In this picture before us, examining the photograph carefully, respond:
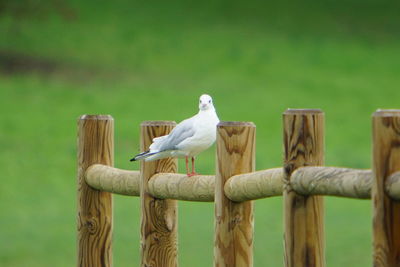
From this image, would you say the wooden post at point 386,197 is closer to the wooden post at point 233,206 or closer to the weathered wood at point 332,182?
the weathered wood at point 332,182

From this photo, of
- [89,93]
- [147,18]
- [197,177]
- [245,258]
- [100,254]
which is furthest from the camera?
[147,18]

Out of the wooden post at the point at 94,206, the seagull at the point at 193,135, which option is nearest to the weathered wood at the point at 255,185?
the seagull at the point at 193,135

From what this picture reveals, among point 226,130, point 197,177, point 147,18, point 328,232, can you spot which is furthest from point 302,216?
point 147,18

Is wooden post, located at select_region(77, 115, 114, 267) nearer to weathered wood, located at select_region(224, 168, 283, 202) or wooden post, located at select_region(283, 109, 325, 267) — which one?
weathered wood, located at select_region(224, 168, 283, 202)

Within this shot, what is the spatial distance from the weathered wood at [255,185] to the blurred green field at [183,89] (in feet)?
26.8

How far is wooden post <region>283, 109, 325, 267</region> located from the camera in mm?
3219

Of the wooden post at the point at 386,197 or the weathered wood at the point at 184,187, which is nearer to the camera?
the wooden post at the point at 386,197

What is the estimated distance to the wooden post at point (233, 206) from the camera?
3822 millimetres

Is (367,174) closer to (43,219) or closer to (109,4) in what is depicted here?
(43,219)

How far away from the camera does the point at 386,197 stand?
2785mm

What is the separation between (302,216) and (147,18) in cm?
2433

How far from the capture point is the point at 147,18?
27297 mm

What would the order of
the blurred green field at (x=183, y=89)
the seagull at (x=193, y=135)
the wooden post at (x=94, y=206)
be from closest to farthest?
the seagull at (x=193, y=135) → the wooden post at (x=94, y=206) → the blurred green field at (x=183, y=89)

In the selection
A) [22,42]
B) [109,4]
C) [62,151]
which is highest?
[109,4]
